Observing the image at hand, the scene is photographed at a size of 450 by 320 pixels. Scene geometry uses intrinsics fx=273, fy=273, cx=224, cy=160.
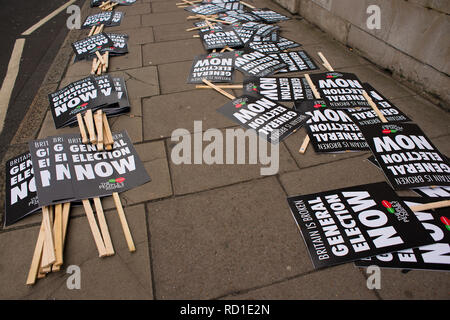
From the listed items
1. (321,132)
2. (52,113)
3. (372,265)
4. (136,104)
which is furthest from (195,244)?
(52,113)

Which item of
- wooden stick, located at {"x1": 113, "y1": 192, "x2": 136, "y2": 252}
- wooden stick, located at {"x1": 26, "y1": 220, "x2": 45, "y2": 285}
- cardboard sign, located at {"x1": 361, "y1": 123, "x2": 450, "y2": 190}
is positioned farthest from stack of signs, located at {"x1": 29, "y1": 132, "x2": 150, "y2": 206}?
cardboard sign, located at {"x1": 361, "y1": 123, "x2": 450, "y2": 190}

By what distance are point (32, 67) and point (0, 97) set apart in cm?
99

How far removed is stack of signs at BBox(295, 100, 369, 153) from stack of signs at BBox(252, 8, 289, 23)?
10.8 feet

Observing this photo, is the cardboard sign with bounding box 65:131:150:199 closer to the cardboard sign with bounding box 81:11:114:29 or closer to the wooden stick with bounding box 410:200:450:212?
the wooden stick with bounding box 410:200:450:212

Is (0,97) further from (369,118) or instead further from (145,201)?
(369,118)

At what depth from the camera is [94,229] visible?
7.36 ft

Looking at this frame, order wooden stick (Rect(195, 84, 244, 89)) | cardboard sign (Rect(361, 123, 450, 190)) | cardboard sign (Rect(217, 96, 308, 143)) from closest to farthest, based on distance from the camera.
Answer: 1. cardboard sign (Rect(361, 123, 450, 190))
2. cardboard sign (Rect(217, 96, 308, 143))
3. wooden stick (Rect(195, 84, 244, 89))

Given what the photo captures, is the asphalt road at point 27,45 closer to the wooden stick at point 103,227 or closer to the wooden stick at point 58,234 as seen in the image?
the wooden stick at point 58,234

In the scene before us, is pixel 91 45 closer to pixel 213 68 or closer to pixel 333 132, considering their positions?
pixel 213 68

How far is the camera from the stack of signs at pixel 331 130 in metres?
2.93

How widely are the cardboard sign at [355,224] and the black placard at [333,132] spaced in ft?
1.85

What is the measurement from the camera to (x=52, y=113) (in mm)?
3477

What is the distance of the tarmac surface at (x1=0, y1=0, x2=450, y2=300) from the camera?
1.93 metres

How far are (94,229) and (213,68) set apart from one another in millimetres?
3031
